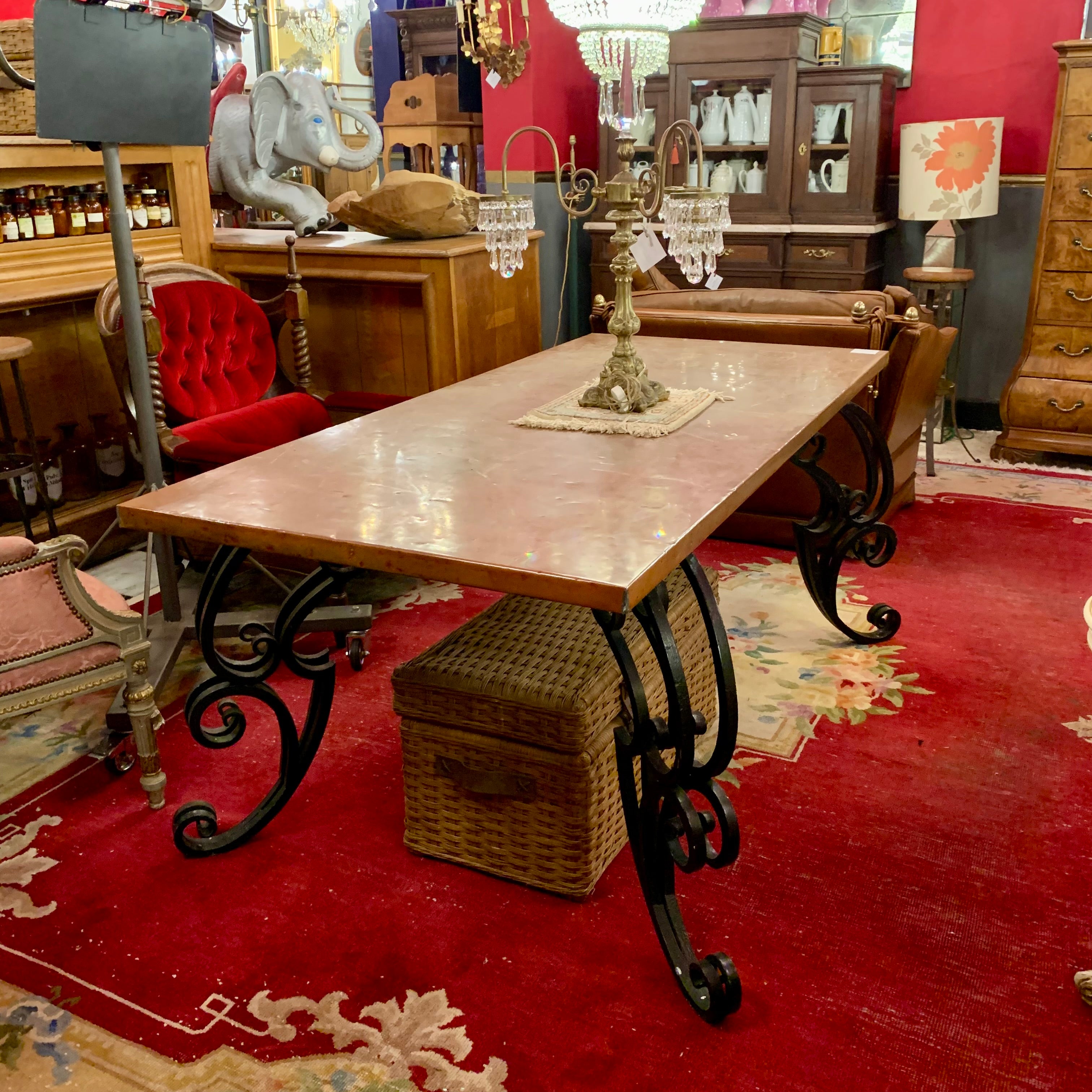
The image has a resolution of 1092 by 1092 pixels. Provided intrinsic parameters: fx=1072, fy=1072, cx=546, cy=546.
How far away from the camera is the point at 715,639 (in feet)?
5.84

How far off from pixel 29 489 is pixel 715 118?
384 cm

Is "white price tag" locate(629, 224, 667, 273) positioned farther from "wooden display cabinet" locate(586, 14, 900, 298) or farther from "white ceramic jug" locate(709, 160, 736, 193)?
"white ceramic jug" locate(709, 160, 736, 193)

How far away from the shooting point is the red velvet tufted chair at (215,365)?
296cm

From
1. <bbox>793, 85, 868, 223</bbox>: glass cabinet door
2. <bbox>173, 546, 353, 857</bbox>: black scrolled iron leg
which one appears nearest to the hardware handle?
<bbox>793, 85, 868, 223</bbox>: glass cabinet door

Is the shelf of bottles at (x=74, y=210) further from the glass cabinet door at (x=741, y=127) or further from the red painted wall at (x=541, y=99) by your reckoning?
the glass cabinet door at (x=741, y=127)

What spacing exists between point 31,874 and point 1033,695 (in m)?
2.29

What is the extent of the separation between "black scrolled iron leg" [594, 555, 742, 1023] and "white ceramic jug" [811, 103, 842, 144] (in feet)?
13.8

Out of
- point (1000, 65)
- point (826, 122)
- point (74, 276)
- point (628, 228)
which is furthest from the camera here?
point (826, 122)

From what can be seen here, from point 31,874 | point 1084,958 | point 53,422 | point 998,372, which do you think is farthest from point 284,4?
point 1084,958

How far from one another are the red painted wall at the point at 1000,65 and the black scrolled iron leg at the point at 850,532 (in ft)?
9.77

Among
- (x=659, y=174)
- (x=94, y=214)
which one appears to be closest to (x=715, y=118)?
(x=94, y=214)

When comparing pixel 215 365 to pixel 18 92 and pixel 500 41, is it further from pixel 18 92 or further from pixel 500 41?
pixel 500 41

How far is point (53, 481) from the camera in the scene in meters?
3.65

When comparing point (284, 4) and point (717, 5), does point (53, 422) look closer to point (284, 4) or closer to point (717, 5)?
point (717, 5)
